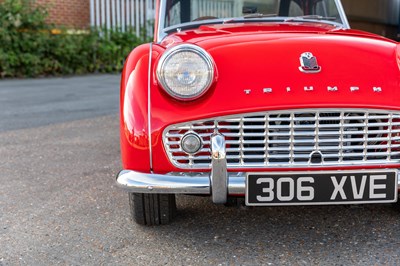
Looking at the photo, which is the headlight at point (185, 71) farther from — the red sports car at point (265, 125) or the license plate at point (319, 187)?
the license plate at point (319, 187)

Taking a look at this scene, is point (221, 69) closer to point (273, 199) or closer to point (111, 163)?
point (273, 199)

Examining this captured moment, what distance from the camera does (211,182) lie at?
2188 mm

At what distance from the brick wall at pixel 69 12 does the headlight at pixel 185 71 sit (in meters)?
10.1

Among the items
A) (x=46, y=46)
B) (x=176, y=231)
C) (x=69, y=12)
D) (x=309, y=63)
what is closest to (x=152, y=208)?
(x=176, y=231)

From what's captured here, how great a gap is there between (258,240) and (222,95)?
78 centimetres

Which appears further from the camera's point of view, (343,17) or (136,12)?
(136,12)

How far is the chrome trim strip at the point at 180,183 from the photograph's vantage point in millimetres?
2189

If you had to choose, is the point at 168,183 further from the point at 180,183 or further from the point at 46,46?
the point at 46,46

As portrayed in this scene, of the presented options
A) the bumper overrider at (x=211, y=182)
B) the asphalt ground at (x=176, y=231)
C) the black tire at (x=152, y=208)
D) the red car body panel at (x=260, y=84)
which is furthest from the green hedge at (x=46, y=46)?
the bumper overrider at (x=211, y=182)

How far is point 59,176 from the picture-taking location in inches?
149

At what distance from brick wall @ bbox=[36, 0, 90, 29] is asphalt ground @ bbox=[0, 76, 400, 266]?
8843 millimetres

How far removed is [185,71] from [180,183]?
518 mm

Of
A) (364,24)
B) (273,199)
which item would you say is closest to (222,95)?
(273,199)

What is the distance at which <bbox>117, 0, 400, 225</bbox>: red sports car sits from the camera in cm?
220
